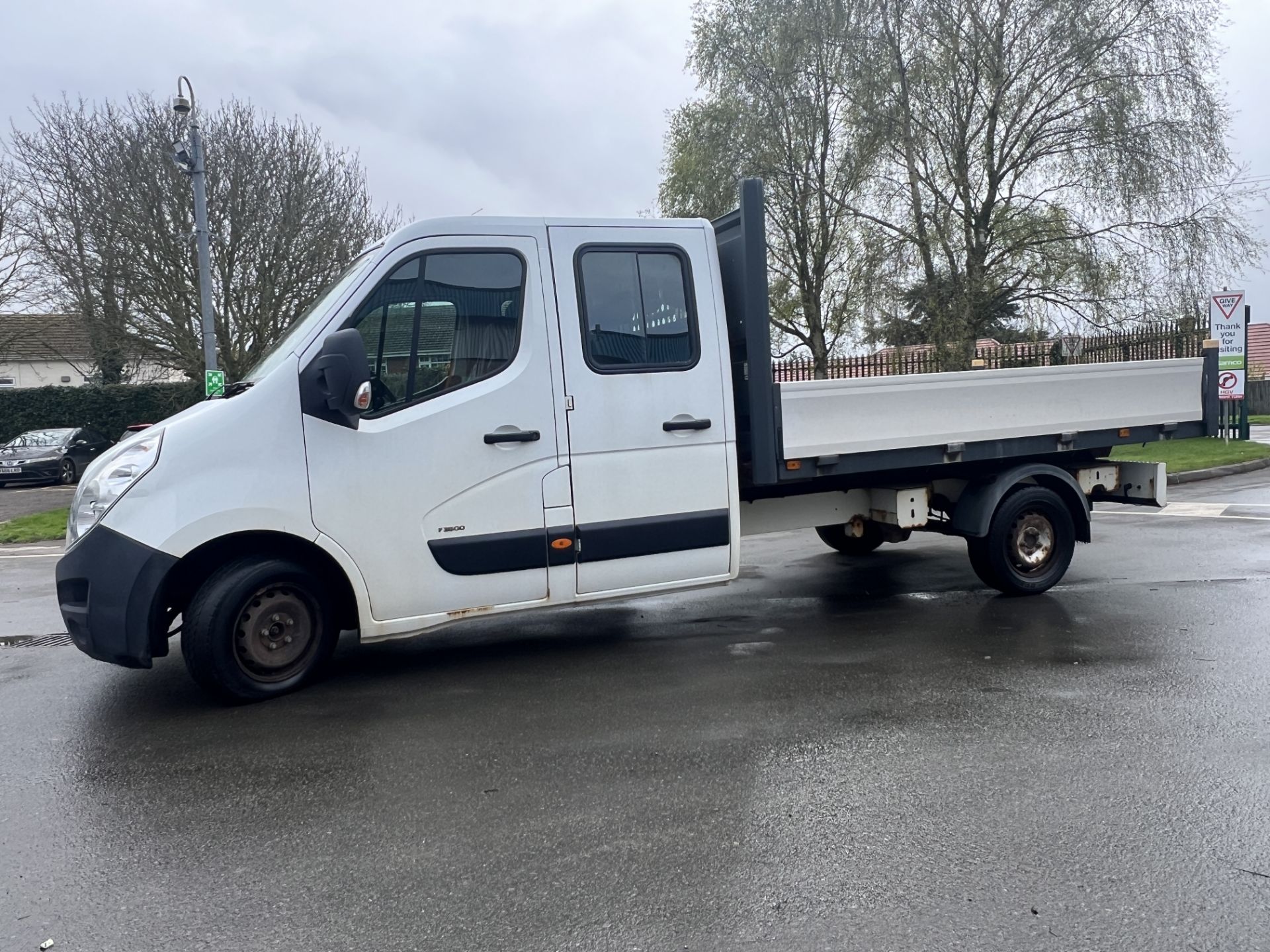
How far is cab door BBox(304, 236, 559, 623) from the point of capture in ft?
17.6

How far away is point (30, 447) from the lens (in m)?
25.7

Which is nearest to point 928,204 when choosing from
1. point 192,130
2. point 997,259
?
point 997,259

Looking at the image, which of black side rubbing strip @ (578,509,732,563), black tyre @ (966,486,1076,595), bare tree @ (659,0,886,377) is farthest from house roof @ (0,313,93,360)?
black tyre @ (966,486,1076,595)

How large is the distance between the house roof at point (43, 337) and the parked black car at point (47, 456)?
2443 mm

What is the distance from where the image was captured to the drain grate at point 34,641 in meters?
7.20

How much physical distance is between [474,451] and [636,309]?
4.29ft

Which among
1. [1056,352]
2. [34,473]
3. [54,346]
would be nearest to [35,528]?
[34,473]

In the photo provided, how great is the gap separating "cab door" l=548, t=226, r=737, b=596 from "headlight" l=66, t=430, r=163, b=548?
2169mm

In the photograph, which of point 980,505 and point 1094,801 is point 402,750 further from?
point 980,505

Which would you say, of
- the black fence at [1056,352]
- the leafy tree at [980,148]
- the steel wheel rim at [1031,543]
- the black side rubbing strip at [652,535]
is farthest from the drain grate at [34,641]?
the leafy tree at [980,148]

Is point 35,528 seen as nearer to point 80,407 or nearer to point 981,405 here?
point 981,405

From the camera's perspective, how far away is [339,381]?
5.10 m

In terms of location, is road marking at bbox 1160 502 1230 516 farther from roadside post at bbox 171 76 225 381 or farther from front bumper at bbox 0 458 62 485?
front bumper at bbox 0 458 62 485

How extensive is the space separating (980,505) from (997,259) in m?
16.8
